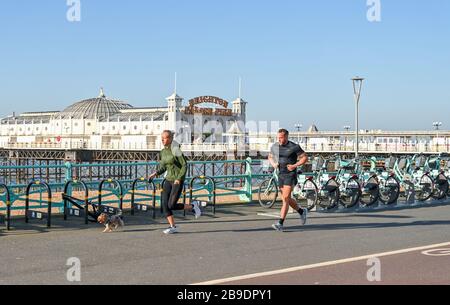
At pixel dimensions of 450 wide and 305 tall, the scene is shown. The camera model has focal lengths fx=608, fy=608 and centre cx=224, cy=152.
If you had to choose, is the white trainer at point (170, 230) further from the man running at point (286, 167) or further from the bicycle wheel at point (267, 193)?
the bicycle wheel at point (267, 193)

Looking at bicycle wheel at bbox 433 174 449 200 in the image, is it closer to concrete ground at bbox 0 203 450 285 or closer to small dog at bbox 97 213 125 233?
concrete ground at bbox 0 203 450 285

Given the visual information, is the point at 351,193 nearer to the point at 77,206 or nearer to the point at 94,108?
the point at 77,206

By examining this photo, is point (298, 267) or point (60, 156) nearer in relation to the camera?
point (298, 267)

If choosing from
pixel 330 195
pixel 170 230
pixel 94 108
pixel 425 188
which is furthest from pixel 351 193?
pixel 94 108

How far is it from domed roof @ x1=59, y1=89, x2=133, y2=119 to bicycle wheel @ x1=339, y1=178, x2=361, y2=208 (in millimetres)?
88360

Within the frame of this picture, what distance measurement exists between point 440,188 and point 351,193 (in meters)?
3.51

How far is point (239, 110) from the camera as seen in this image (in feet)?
303

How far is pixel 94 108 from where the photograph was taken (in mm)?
103188

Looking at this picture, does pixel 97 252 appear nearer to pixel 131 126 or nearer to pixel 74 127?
pixel 131 126

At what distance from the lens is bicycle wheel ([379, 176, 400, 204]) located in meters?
14.0

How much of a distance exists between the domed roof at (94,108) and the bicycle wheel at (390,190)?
288ft
